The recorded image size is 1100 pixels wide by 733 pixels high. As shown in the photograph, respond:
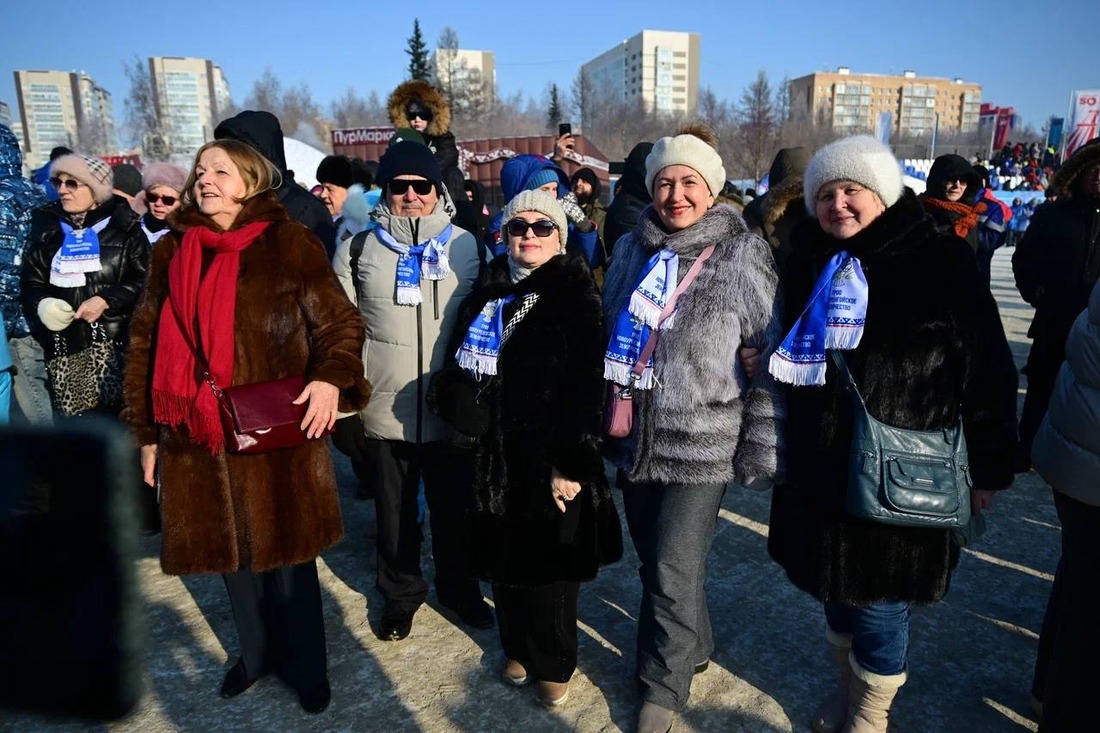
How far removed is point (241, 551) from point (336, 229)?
2562 mm

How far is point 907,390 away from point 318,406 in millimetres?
1890

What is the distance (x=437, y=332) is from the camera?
9.69ft

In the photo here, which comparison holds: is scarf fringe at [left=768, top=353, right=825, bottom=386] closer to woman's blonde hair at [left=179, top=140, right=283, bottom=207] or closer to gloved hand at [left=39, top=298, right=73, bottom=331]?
woman's blonde hair at [left=179, top=140, right=283, bottom=207]

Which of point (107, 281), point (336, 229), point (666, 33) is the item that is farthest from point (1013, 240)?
point (666, 33)

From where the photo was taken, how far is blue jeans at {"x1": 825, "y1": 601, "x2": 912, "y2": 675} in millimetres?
2230

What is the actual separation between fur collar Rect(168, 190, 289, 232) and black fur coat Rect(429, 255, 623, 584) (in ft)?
2.66

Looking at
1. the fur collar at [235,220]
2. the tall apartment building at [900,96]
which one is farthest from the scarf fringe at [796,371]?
the tall apartment building at [900,96]

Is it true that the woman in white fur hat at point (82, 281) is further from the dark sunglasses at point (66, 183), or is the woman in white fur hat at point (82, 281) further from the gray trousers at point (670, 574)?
the gray trousers at point (670, 574)

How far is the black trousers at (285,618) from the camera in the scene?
8.71 feet

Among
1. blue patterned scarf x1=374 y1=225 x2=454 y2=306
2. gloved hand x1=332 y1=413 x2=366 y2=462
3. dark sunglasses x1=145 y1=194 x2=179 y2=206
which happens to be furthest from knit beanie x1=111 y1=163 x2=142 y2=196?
blue patterned scarf x1=374 y1=225 x2=454 y2=306

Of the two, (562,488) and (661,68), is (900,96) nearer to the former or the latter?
(661,68)

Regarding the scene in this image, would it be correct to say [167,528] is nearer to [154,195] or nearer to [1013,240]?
[154,195]

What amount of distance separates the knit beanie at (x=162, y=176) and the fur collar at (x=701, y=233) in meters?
3.28

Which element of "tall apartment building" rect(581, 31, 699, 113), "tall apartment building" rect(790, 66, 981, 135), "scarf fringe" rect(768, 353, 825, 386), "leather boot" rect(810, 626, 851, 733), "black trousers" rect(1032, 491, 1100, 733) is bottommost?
"leather boot" rect(810, 626, 851, 733)
